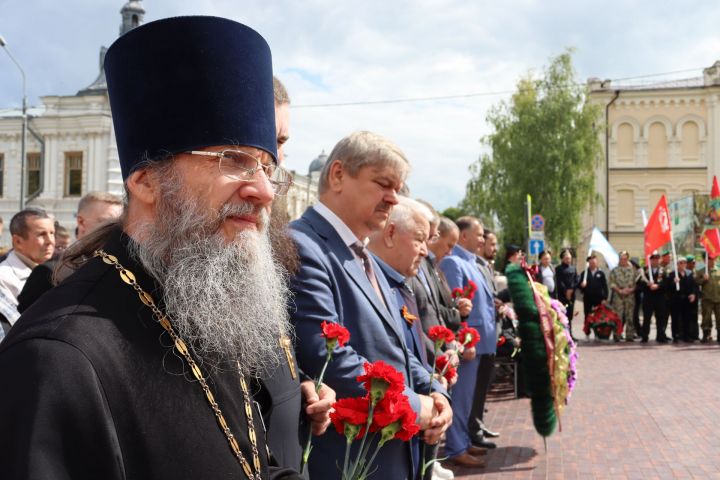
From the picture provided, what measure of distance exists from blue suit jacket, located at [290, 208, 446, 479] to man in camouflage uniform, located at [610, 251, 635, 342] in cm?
1629

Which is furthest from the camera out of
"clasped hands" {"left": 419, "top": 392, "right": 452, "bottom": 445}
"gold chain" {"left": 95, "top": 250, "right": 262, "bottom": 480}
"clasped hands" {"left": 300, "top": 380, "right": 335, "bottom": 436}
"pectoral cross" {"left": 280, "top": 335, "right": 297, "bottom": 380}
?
"clasped hands" {"left": 419, "top": 392, "right": 452, "bottom": 445}

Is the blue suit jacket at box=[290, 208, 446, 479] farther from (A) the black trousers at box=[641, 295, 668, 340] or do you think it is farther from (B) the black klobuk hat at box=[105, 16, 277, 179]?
(A) the black trousers at box=[641, 295, 668, 340]

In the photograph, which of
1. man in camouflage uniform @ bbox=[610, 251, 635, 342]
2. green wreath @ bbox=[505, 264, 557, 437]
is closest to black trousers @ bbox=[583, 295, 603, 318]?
man in camouflage uniform @ bbox=[610, 251, 635, 342]

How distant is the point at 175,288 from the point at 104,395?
0.35 meters

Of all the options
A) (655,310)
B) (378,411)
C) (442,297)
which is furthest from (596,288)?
(378,411)

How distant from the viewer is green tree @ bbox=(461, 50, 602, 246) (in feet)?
116

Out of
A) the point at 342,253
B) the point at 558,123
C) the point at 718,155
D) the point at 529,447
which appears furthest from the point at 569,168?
the point at 342,253

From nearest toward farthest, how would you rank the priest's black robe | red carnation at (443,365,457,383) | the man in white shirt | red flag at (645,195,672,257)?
the priest's black robe, red carnation at (443,365,457,383), the man in white shirt, red flag at (645,195,672,257)

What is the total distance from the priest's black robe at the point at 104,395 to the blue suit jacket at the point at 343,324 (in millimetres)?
1073

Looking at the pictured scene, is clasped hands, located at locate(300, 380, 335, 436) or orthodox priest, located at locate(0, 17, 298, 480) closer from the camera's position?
orthodox priest, located at locate(0, 17, 298, 480)

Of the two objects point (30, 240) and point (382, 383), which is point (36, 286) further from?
point (382, 383)

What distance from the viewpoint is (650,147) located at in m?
44.8

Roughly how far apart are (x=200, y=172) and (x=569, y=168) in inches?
1385

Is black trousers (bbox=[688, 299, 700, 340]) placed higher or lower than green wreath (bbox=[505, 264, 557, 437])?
lower
